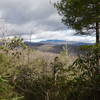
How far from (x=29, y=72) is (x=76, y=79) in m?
2.58

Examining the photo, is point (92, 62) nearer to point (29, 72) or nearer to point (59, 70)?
point (59, 70)

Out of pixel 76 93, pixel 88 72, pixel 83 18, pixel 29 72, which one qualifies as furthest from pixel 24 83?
pixel 83 18

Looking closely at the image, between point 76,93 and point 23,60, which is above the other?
point 23,60

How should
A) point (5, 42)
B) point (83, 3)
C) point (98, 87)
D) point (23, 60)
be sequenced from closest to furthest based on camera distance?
point (98, 87), point (83, 3), point (23, 60), point (5, 42)

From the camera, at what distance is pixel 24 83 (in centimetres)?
956

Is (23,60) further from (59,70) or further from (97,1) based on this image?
(97,1)

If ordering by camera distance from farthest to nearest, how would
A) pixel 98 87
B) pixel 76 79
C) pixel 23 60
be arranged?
pixel 23 60
pixel 76 79
pixel 98 87

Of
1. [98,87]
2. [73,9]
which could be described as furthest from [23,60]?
[98,87]

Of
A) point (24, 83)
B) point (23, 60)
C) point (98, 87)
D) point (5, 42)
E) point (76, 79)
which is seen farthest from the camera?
point (5, 42)

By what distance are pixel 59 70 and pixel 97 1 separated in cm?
322

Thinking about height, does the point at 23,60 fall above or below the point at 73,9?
below

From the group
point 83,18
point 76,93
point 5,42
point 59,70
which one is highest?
point 83,18

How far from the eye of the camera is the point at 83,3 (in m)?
10.9

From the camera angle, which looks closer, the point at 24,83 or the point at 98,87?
the point at 98,87
